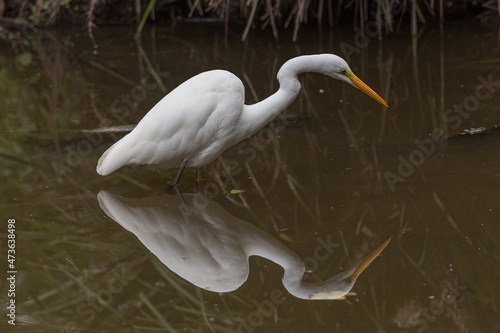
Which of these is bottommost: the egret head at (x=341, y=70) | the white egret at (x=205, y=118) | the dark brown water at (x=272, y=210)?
the dark brown water at (x=272, y=210)

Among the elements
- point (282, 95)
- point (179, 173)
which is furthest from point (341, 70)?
point (179, 173)

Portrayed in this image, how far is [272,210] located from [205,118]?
71 cm

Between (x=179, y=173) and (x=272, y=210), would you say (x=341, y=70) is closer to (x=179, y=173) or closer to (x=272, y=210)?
(x=272, y=210)

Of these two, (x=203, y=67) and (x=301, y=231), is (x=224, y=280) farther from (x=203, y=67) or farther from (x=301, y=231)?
(x=203, y=67)

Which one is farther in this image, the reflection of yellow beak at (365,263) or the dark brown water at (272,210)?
the reflection of yellow beak at (365,263)

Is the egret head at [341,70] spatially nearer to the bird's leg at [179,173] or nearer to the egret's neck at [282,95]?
the egret's neck at [282,95]

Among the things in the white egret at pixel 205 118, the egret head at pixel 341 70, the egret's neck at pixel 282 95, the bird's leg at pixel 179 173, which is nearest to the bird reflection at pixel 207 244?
the bird's leg at pixel 179 173

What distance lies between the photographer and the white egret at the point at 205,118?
4207 millimetres

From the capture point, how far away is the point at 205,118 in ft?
13.9

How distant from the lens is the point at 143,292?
340 cm

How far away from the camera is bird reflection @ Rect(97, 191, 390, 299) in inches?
135

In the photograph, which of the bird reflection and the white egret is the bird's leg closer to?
the white egret

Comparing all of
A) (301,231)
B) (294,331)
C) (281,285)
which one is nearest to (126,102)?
(301,231)

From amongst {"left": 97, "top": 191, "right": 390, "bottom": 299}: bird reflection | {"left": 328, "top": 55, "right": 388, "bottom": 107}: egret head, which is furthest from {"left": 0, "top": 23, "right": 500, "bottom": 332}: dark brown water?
{"left": 328, "top": 55, "right": 388, "bottom": 107}: egret head
